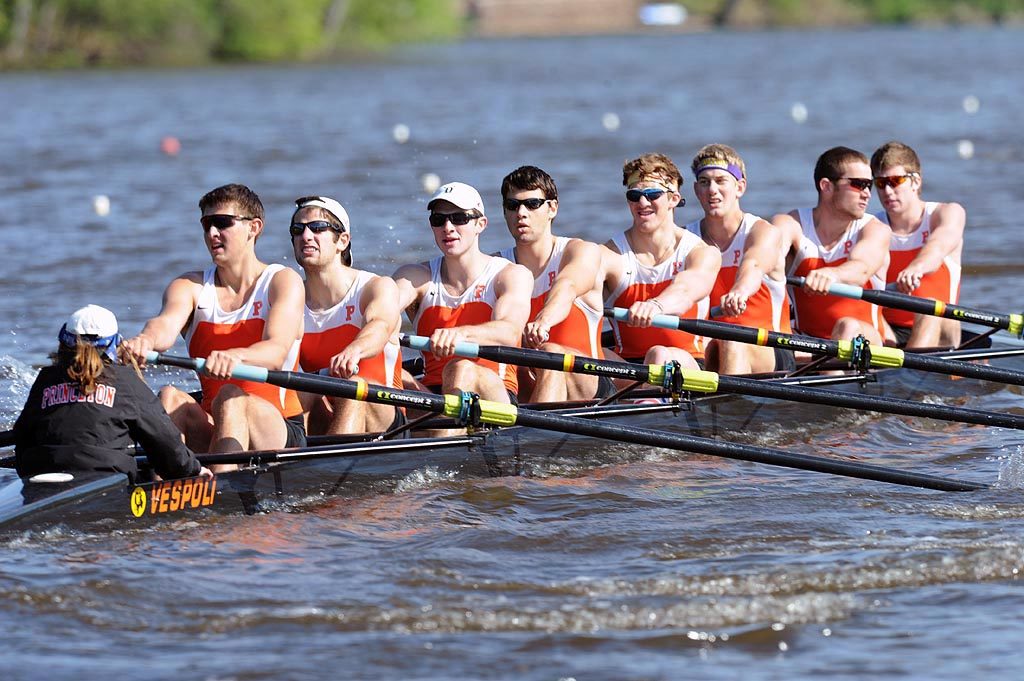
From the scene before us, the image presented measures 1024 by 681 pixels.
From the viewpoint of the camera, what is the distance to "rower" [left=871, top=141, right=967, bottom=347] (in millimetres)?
8867

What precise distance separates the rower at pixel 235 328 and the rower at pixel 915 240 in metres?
3.91

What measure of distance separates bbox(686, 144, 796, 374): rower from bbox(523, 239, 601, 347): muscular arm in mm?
814

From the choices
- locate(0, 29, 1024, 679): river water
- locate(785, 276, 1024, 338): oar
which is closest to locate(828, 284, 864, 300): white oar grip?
locate(785, 276, 1024, 338): oar

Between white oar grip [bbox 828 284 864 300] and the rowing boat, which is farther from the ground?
white oar grip [bbox 828 284 864 300]

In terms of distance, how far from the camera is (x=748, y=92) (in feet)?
112

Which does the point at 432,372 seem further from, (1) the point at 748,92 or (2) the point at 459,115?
(1) the point at 748,92

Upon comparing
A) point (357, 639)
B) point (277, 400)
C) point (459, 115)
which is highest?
point (459, 115)

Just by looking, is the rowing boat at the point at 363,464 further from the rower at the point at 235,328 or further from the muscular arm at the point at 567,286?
the muscular arm at the point at 567,286

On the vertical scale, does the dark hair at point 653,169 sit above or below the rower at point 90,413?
above

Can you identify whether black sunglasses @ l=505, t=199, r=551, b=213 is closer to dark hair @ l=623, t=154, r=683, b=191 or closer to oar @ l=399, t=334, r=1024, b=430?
dark hair @ l=623, t=154, r=683, b=191

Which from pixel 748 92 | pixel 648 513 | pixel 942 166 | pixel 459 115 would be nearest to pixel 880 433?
pixel 648 513

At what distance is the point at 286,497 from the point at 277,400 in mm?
507

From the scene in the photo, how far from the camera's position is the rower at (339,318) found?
21.4 ft

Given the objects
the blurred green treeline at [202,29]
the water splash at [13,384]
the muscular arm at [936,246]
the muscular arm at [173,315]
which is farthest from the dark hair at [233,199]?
the blurred green treeline at [202,29]
